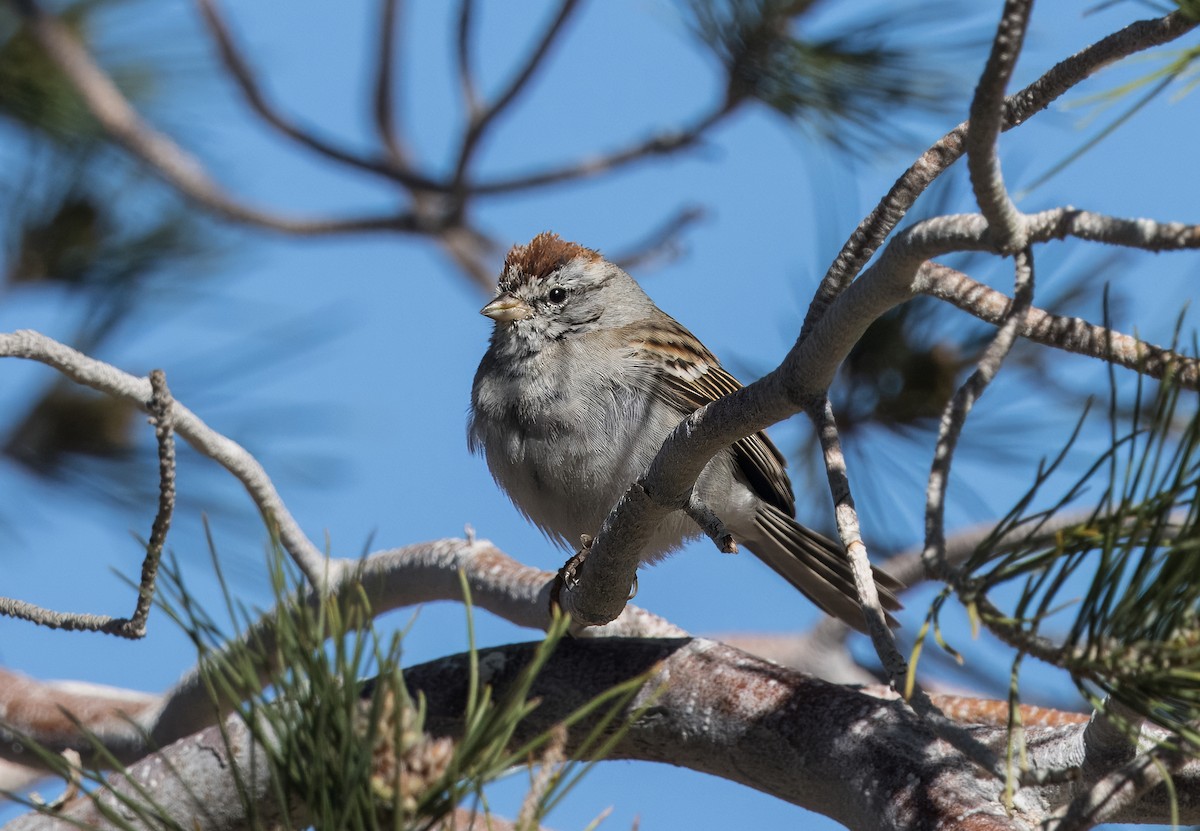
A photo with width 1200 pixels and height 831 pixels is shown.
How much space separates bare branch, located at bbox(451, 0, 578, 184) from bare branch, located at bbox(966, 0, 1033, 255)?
295 centimetres

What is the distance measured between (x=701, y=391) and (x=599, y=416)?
0.44 meters

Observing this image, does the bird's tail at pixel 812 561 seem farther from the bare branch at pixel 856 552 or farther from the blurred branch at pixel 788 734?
the bare branch at pixel 856 552

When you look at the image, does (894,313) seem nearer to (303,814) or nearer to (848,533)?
(848,533)

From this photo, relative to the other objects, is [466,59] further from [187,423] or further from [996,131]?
[996,131]

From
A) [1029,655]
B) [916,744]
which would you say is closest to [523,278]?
[916,744]

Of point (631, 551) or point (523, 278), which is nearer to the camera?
point (631, 551)

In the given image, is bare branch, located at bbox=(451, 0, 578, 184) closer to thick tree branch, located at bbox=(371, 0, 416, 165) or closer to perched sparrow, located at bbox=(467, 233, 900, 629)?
thick tree branch, located at bbox=(371, 0, 416, 165)

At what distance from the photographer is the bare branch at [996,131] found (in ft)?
4.50

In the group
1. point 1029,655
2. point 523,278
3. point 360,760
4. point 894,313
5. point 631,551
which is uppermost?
point 523,278

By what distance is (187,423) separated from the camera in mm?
2789

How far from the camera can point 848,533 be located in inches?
68.5

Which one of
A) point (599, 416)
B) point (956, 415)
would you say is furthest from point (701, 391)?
point (956, 415)

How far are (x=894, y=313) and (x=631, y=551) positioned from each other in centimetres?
164

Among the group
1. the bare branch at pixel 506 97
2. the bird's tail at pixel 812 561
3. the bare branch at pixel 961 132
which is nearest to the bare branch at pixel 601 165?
the bare branch at pixel 506 97
